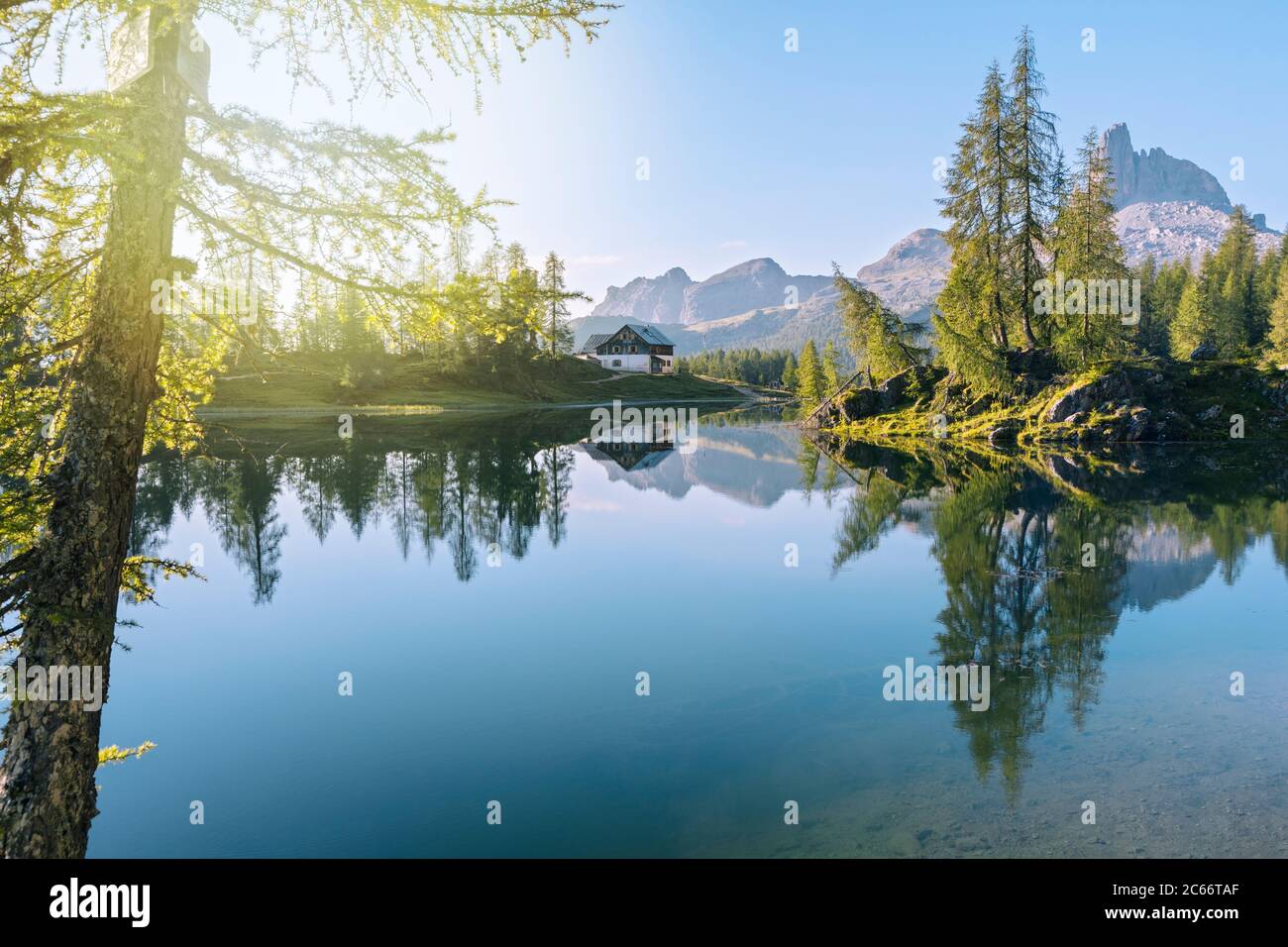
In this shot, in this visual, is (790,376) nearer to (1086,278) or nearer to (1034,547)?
(1086,278)

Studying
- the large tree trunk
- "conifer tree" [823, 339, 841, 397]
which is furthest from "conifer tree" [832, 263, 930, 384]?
the large tree trunk

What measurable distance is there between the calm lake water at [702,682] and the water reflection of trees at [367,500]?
0.98ft

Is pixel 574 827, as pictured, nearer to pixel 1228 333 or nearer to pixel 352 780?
pixel 352 780

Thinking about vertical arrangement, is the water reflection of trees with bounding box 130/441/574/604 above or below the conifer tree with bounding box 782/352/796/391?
below

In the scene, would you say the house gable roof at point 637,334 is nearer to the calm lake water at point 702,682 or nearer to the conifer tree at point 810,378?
the conifer tree at point 810,378

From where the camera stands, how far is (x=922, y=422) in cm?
5975

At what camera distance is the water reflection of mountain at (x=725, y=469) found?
36.8 metres

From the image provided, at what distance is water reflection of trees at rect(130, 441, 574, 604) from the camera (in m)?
23.3

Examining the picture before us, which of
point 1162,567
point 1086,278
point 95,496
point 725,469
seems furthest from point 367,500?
point 1086,278

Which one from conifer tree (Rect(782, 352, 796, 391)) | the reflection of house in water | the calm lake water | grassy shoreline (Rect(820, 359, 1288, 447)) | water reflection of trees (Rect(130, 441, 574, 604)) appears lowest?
the calm lake water

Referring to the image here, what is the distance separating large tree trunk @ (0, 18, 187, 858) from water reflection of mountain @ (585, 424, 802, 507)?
27832 mm

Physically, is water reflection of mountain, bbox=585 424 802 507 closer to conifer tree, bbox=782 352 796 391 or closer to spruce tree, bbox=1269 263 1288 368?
spruce tree, bbox=1269 263 1288 368

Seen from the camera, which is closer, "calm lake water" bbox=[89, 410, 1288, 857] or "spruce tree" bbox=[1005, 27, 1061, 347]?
"calm lake water" bbox=[89, 410, 1288, 857]
